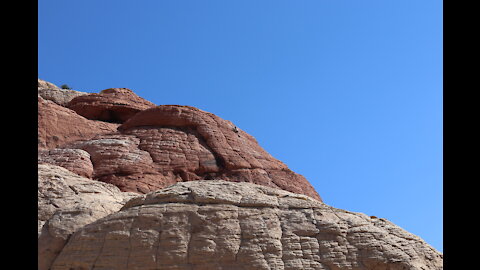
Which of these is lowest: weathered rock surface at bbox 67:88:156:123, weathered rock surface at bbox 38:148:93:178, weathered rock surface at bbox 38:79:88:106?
weathered rock surface at bbox 38:148:93:178

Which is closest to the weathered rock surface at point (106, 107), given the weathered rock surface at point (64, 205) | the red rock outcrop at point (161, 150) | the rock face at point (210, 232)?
the red rock outcrop at point (161, 150)

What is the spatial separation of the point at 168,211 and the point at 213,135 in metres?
19.9

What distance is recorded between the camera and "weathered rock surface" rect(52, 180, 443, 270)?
1128 cm

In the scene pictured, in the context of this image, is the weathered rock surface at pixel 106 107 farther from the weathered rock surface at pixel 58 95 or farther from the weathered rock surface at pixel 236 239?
the weathered rock surface at pixel 236 239

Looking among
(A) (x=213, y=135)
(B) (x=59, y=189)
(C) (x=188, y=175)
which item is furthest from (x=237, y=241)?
(A) (x=213, y=135)

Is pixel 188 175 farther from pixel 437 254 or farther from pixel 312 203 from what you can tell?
pixel 437 254

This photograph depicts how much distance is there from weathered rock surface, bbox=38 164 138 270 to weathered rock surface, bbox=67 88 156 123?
2124 centimetres

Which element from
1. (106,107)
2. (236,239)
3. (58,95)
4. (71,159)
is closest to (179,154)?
(71,159)

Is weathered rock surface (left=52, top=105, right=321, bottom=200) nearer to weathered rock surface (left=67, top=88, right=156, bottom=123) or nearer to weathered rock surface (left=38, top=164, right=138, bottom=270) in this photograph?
weathered rock surface (left=67, top=88, right=156, bottom=123)

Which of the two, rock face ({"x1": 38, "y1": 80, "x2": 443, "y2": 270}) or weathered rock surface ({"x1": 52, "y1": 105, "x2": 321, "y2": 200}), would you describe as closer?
rock face ({"x1": 38, "y1": 80, "x2": 443, "y2": 270})

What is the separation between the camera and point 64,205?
568 inches

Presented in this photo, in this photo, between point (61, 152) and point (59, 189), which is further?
point (61, 152)

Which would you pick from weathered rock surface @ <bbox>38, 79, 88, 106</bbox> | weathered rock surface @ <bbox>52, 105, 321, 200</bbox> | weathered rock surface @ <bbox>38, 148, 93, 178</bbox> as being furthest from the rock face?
weathered rock surface @ <bbox>38, 79, 88, 106</bbox>
